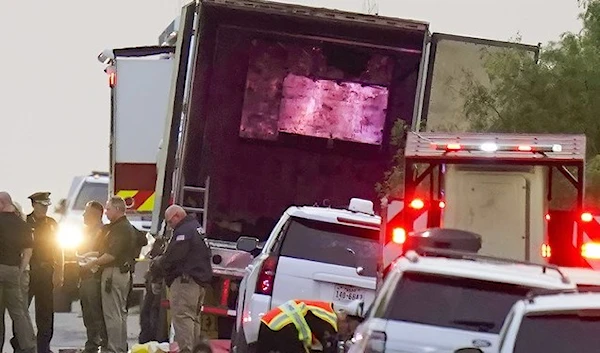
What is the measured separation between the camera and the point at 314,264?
13.6 metres

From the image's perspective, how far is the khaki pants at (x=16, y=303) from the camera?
15.9 m

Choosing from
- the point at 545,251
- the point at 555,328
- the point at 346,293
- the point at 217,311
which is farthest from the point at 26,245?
the point at 555,328

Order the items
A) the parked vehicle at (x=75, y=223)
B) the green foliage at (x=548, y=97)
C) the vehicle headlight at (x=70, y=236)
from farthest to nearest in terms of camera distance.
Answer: the vehicle headlight at (x=70, y=236)
the parked vehicle at (x=75, y=223)
the green foliage at (x=548, y=97)

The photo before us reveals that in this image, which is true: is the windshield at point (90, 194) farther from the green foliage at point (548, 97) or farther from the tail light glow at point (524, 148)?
the tail light glow at point (524, 148)

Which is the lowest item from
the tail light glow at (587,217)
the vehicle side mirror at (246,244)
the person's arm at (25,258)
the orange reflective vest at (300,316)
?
the person's arm at (25,258)

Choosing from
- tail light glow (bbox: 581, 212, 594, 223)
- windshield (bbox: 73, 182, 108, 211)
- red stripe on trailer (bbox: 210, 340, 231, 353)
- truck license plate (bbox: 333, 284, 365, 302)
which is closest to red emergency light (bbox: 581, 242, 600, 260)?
tail light glow (bbox: 581, 212, 594, 223)

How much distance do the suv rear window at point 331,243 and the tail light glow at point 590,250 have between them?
5.94 ft

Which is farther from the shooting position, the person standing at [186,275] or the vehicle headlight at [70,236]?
the vehicle headlight at [70,236]

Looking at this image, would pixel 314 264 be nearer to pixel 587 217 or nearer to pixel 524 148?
pixel 524 148

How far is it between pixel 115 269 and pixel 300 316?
14.8 ft

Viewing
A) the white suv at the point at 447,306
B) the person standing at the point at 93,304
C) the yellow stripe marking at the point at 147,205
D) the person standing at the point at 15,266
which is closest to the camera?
the white suv at the point at 447,306

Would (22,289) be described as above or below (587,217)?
below

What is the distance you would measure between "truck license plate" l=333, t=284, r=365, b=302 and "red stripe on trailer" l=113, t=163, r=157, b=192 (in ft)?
19.4

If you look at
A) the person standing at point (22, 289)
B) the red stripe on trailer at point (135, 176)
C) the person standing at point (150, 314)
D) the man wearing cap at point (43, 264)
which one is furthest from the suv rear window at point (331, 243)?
the red stripe on trailer at point (135, 176)
